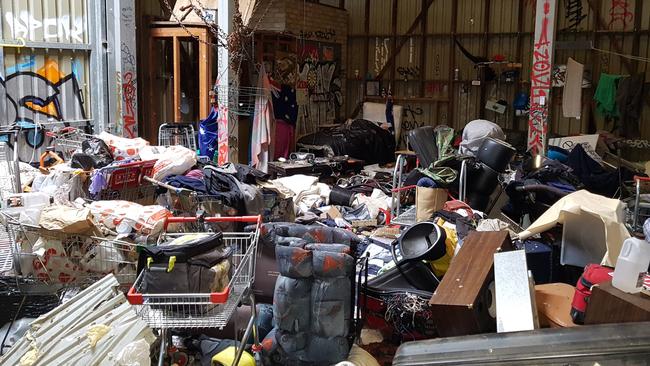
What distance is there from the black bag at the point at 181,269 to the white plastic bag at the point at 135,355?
1.14ft

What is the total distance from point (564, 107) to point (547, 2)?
358 cm

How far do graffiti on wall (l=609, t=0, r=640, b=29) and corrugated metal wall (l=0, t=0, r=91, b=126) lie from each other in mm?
9655

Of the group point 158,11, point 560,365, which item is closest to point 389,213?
point 560,365

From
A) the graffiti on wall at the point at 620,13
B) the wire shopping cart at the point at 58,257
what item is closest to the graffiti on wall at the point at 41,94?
the wire shopping cart at the point at 58,257

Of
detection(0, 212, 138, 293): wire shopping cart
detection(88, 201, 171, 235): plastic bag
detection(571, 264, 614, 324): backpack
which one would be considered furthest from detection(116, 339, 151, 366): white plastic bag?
detection(571, 264, 614, 324): backpack

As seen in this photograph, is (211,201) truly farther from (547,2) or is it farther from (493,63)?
(493,63)

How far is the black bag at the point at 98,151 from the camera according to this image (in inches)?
247

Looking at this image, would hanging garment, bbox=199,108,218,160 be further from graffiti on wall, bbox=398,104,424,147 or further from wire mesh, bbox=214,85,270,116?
graffiti on wall, bbox=398,104,424,147

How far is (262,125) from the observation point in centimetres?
988

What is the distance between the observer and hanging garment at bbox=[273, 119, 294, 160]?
11.5 metres

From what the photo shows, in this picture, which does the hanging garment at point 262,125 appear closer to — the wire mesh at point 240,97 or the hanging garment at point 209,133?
the wire mesh at point 240,97

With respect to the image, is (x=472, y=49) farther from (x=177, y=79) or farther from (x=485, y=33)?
(x=177, y=79)

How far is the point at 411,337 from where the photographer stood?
455cm

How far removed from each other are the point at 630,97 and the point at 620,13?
174 centimetres
